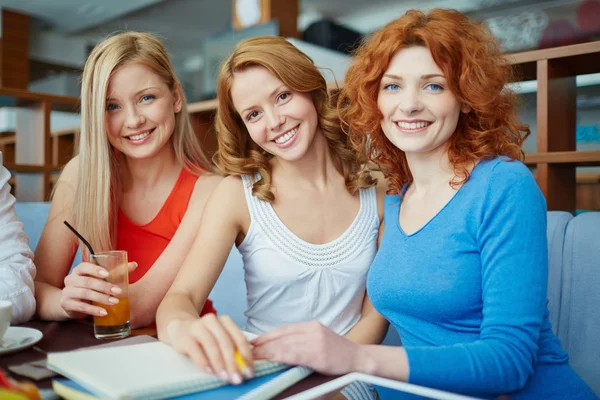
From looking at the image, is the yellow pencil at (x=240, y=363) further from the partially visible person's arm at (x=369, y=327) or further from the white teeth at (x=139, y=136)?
the white teeth at (x=139, y=136)

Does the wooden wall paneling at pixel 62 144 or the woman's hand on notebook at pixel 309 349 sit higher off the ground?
the wooden wall paneling at pixel 62 144

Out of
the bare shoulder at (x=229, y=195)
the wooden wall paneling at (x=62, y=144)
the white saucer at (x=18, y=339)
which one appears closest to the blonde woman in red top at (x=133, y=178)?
the bare shoulder at (x=229, y=195)

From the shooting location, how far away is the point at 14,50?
22.4 feet

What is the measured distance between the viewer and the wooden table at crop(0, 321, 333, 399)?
0.69 metres

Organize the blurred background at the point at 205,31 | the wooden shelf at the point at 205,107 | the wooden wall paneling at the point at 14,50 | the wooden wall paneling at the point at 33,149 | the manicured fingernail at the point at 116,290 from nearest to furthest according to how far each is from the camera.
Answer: the manicured fingernail at the point at 116,290 → the wooden shelf at the point at 205,107 → the wooden wall paneling at the point at 33,149 → the blurred background at the point at 205,31 → the wooden wall paneling at the point at 14,50

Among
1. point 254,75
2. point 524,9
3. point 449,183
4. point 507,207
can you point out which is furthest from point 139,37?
point 524,9

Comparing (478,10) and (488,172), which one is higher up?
(478,10)

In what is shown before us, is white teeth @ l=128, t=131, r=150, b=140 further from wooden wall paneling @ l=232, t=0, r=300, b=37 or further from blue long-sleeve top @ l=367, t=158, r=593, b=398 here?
wooden wall paneling @ l=232, t=0, r=300, b=37

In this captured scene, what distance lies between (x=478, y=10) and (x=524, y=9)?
0.51 meters

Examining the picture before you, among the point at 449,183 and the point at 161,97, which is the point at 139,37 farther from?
the point at 449,183

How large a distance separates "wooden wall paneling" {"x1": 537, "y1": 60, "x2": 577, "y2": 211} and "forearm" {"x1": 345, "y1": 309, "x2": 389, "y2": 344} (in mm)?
742

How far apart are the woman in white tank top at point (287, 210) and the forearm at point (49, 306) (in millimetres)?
264

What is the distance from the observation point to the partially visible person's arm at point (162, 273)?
1.18m

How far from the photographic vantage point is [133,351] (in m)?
0.73
